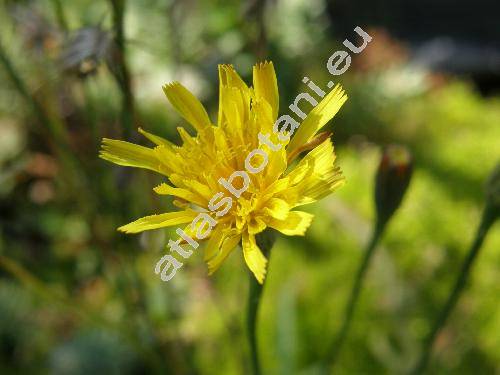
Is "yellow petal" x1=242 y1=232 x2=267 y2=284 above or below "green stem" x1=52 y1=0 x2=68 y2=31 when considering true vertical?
above

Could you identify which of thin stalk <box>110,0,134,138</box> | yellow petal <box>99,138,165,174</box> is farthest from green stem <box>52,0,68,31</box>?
yellow petal <box>99,138,165,174</box>

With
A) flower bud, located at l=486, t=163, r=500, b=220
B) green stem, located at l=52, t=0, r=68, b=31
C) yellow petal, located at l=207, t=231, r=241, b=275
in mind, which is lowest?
green stem, located at l=52, t=0, r=68, b=31

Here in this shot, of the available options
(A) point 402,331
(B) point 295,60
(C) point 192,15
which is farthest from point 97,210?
(C) point 192,15

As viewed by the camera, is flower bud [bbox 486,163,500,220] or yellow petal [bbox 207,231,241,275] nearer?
yellow petal [bbox 207,231,241,275]

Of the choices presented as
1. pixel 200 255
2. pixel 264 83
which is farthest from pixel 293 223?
pixel 200 255

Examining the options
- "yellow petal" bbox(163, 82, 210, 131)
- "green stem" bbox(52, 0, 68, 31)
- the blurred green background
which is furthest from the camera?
the blurred green background

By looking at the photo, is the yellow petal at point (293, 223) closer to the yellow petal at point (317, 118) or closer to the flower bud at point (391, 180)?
the yellow petal at point (317, 118)

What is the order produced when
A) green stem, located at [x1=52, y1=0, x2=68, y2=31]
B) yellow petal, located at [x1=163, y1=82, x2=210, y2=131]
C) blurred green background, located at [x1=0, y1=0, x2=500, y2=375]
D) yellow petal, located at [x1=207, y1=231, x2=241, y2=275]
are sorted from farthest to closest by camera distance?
blurred green background, located at [x1=0, y1=0, x2=500, y2=375], green stem, located at [x1=52, y1=0, x2=68, y2=31], yellow petal, located at [x1=163, y1=82, x2=210, y2=131], yellow petal, located at [x1=207, y1=231, x2=241, y2=275]

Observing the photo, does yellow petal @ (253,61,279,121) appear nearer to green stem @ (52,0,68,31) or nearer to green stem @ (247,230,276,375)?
green stem @ (247,230,276,375)
